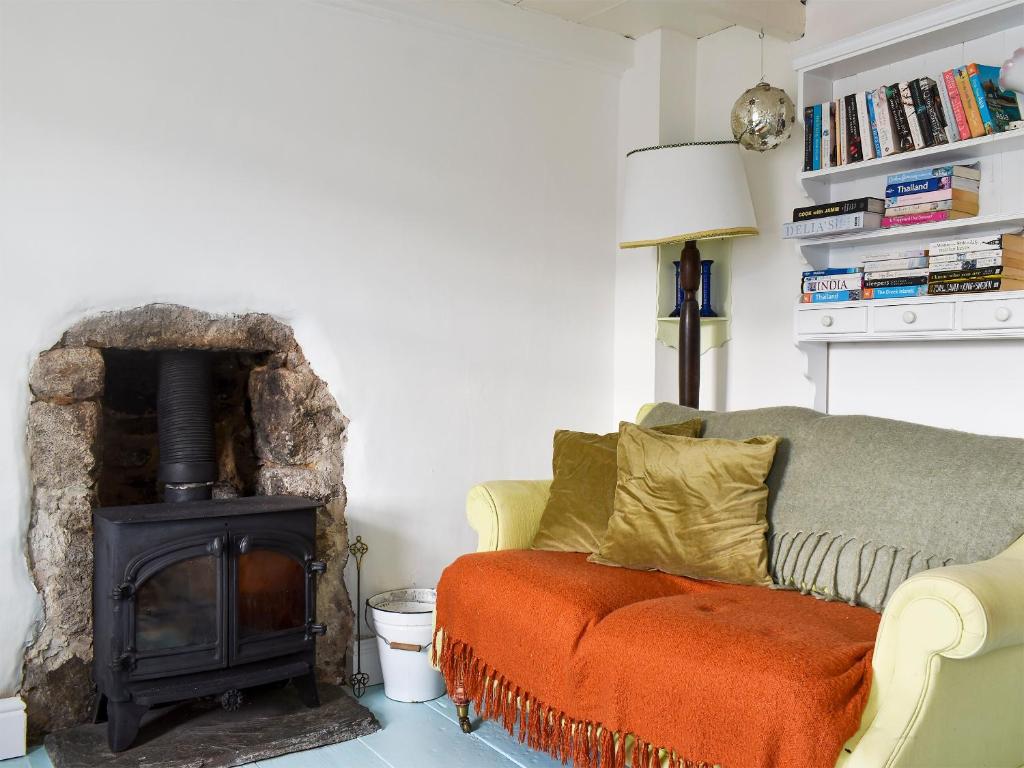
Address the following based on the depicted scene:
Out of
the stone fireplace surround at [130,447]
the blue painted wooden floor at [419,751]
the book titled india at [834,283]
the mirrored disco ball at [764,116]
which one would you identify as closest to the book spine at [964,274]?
the book titled india at [834,283]

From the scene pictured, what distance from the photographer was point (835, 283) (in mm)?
3170

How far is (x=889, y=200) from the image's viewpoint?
3.05 metres

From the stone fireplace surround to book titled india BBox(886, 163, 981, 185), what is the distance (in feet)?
6.45

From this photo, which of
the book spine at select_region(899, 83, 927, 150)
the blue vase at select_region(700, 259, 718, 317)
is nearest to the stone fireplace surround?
the blue vase at select_region(700, 259, 718, 317)

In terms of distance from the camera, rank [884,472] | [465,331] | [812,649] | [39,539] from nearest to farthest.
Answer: [812,649] → [884,472] → [39,539] → [465,331]

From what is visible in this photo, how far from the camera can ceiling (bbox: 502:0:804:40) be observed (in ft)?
10.5

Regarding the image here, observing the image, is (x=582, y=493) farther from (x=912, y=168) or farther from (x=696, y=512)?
(x=912, y=168)

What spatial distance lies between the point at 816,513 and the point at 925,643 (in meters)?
0.77

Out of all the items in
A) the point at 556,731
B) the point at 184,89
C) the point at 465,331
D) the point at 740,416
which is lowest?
the point at 556,731

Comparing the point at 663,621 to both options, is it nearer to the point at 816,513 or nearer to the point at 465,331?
the point at 816,513

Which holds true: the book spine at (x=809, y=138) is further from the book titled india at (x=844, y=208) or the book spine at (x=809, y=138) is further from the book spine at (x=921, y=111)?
the book spine at (x=921, y=111)

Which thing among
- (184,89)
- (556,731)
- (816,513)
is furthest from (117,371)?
(816,513)

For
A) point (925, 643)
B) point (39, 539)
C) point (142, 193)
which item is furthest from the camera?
point (142, 193)

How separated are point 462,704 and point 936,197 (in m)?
2.07
